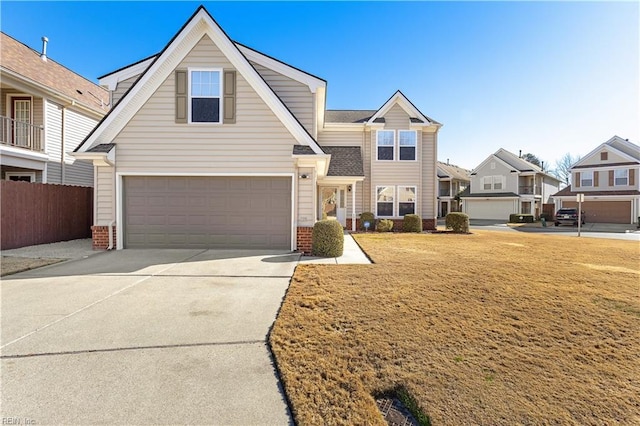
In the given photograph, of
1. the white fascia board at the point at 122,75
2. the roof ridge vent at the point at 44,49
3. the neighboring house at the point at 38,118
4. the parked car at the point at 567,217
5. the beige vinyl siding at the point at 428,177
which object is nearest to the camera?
the white fascia board at the point at 122,75

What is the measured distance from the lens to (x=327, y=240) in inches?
353

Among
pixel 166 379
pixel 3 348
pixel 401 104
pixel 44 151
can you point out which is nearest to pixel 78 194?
pixel 44 151

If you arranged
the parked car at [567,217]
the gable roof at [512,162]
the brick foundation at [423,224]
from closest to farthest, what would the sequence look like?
the brick foundation at [423,224]
the parked car at [567,217]
the gable roof at [512,162]

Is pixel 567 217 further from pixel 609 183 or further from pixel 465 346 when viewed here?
pixel 465 346

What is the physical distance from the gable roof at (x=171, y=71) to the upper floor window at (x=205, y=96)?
67 centimetres

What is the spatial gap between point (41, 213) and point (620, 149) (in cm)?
4454

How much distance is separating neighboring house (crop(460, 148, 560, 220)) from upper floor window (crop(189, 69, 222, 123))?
115 ft

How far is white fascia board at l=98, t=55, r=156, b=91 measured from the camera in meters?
11.2

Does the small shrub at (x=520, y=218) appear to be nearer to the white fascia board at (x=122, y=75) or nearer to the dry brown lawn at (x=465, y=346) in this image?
the dry brown lawn at (x=465, y=346)

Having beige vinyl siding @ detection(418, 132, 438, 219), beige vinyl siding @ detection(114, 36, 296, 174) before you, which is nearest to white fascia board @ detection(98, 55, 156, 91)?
beige vinyl siding @ detection(114, 36, 296, 174)

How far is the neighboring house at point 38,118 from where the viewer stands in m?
12.6

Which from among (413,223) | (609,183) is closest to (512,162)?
(609,183)

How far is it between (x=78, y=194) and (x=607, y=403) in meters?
15.5

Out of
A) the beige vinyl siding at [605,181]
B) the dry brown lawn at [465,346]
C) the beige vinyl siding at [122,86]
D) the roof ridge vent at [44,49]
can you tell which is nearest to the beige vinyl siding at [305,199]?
the dry brown lawn at [465,346]
